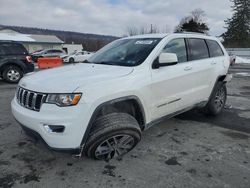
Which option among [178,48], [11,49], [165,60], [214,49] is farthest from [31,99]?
[11,49]

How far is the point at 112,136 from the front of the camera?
280 cm

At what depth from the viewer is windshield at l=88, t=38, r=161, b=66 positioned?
3.37m

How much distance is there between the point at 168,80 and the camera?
3.44 m

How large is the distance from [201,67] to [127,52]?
4.78ft

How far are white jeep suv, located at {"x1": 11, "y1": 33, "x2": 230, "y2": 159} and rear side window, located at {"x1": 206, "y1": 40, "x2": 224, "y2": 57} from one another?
48 cm

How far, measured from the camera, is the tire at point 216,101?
4715mm

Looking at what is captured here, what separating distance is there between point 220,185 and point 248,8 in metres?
52.8

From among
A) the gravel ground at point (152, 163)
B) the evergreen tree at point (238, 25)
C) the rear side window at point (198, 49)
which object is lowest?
the gravel ground at point (152, 163)

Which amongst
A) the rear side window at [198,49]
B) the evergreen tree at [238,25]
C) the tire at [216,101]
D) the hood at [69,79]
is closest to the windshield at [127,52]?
the hood at [69,79]

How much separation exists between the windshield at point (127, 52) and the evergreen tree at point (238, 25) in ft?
150

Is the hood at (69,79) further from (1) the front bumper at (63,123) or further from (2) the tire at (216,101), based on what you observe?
(2) the tire at (216,101)

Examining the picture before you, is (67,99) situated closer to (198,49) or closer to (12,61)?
(198,49)

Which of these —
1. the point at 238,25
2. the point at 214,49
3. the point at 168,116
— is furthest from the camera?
the point at 238,25

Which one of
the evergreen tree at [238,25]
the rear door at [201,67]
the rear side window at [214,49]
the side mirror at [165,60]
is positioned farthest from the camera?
the evergreen tree at [238,25]
